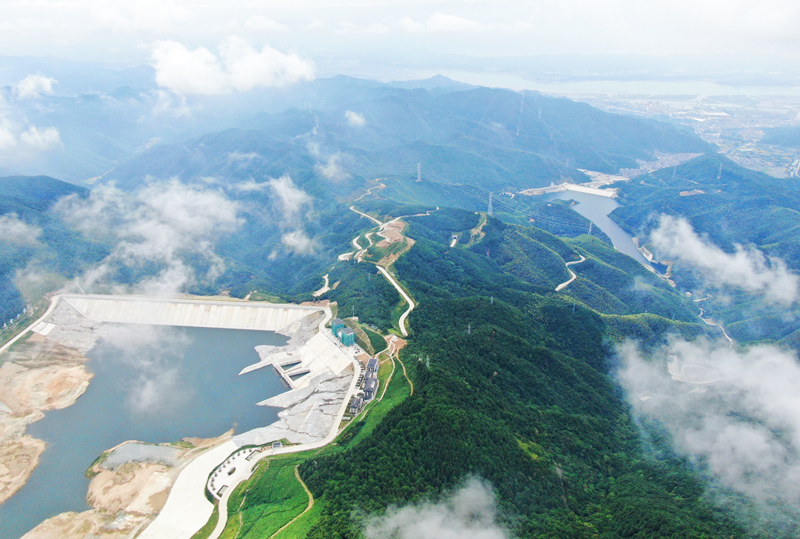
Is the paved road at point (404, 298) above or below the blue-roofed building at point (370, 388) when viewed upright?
above

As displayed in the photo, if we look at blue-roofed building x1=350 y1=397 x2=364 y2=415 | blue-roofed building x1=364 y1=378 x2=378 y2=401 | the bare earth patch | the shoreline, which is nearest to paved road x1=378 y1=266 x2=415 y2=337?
the shoreline

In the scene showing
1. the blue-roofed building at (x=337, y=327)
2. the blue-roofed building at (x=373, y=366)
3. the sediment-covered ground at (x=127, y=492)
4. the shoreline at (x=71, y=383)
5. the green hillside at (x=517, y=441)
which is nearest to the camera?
the green hillside at (x=517, y=441)

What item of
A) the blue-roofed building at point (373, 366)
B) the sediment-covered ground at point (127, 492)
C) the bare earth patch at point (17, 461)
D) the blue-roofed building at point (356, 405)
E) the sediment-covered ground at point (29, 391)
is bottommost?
the sediment-covered ground at point (29, 391)

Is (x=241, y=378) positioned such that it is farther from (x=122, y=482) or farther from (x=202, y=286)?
(x=202, y=286)

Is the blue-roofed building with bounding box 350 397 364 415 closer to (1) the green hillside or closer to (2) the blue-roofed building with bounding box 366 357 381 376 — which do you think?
(1) the green hillside

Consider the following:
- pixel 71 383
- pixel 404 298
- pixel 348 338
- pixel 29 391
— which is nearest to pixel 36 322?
pixel 29 391

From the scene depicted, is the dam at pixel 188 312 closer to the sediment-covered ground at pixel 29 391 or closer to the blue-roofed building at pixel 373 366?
the sediment-covered ground at pixel 29 391

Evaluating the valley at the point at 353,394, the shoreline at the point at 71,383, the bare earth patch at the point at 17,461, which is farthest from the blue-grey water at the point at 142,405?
the shoreline at the point at 71,383

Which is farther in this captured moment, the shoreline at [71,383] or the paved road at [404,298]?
the paved road at [404,298]
